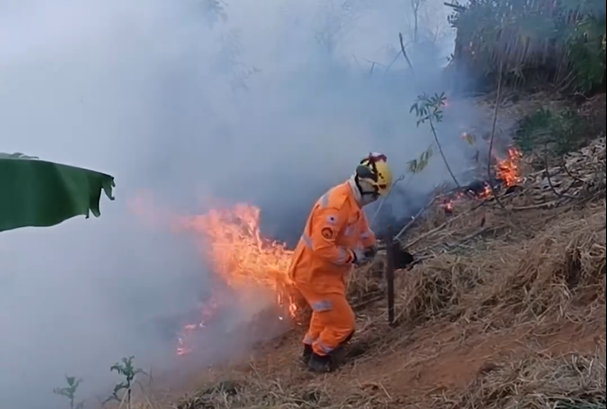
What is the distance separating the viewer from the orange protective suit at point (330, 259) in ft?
19.8

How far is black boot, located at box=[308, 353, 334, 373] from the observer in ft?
20.5

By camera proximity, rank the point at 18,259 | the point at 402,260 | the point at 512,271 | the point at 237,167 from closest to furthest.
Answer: the point at 512,271, the point at 402,260, the point at 18,259, the point at 237,167

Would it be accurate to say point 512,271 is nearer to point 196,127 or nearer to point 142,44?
point 196,127

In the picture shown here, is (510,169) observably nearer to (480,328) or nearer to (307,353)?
(480,328)

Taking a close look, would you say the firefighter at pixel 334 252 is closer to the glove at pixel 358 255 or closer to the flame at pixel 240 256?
the glove at pixel 358 255

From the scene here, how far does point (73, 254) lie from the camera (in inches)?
309

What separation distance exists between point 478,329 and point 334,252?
1.06m

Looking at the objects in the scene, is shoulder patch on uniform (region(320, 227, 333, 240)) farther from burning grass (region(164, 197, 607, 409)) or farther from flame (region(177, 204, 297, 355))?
flame (region(177, 204, 297, 355))

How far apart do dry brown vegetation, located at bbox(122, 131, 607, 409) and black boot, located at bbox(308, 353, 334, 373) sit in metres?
0.07

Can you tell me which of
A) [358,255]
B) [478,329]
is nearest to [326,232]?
[358,255]

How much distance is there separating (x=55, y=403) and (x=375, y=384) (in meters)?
2.42

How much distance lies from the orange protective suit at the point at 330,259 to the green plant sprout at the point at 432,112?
8.13 ft

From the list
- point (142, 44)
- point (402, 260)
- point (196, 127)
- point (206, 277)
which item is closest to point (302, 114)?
point (196, 127)

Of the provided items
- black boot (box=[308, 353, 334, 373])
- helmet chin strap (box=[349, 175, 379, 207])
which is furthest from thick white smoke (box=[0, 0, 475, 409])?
helmet chin strap (box=[349, 175, 379, 207])
